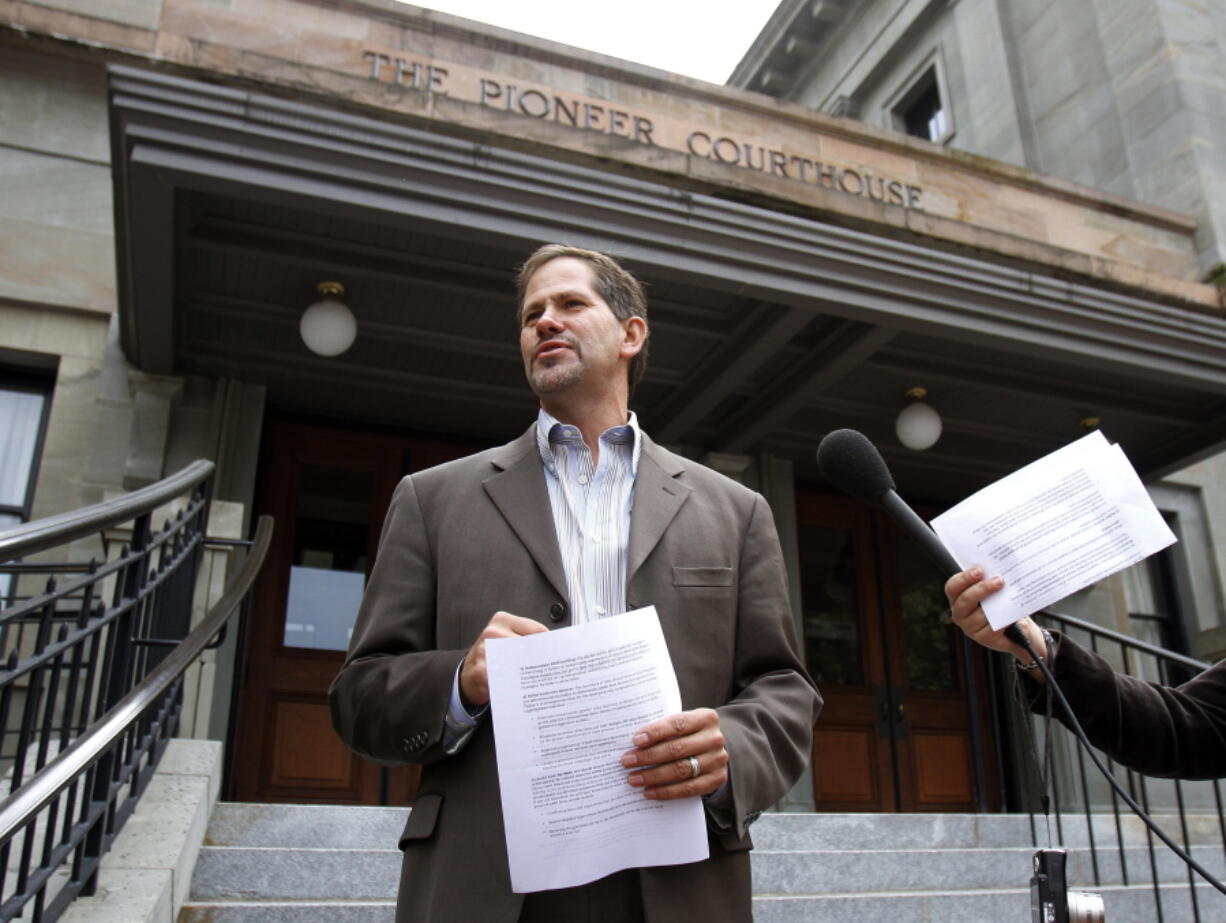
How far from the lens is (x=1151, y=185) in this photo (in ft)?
38.3

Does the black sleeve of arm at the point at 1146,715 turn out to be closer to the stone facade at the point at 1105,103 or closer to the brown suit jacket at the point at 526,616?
the brown suit jacket at the point at 526,616

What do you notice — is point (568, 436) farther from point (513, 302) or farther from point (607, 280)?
point (513, 302)

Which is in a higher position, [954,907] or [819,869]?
[819,869]

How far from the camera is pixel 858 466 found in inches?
82.1

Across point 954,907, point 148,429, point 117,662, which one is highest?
point 148,429

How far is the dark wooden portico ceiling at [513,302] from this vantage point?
562cm

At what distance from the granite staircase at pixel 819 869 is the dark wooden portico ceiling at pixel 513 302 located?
312 cm

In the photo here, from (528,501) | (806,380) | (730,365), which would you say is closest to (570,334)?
(528,501)

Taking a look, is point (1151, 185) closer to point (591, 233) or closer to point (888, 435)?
point (888, 435)

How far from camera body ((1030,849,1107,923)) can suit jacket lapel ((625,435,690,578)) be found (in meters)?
0.87

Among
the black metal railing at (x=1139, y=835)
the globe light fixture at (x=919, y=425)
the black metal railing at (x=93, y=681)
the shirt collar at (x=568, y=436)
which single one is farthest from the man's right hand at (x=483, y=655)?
the globe light fixture at (x=919, y=425)

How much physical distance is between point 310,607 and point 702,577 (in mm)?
6720

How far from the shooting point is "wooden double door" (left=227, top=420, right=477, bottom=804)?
7.69 meters

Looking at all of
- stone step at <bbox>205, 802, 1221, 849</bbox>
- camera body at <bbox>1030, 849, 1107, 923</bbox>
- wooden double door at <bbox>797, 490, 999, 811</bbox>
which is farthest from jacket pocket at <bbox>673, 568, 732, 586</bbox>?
wooden double door at <bbox>797, 490, 999, 811</bbox>
